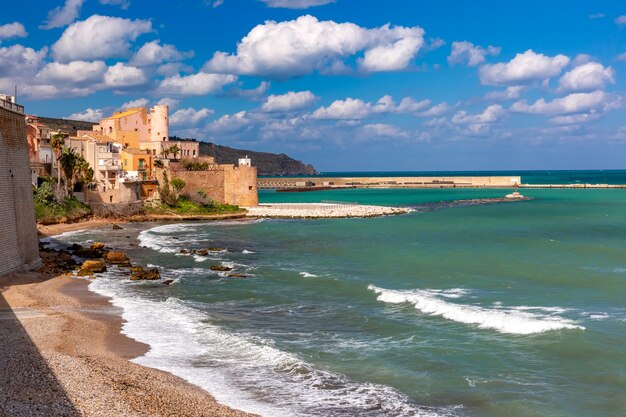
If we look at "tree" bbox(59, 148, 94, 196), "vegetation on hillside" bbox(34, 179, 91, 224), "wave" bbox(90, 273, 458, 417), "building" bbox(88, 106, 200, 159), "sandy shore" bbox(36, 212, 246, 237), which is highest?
"building" bbox(88, 106, 200, 159)

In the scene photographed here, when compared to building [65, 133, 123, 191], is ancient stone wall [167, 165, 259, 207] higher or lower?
lower

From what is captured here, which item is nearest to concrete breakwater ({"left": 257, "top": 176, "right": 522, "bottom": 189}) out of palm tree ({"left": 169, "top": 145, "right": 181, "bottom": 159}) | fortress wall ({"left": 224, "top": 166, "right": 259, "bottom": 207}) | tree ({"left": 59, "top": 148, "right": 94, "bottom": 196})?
palm tree ({"left": 169, "top": 145, "right": 181, "bottom": 159})

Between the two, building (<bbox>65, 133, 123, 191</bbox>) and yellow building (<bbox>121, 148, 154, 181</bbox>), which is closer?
building (<bbox>65, 133, 123, 191</bbox>)

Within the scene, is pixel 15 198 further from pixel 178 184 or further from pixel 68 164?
pixel 178 184

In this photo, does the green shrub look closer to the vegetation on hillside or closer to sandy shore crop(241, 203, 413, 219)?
sandy shore crop(241, 203, 413, 219)

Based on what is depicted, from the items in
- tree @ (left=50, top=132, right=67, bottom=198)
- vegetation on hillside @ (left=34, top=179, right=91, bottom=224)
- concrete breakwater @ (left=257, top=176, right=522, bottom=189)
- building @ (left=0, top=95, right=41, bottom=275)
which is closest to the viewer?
building @ (left=0, top=95, right=41, bottom=275)

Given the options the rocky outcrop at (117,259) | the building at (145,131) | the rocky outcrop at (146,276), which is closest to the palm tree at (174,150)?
the building at (145,131)

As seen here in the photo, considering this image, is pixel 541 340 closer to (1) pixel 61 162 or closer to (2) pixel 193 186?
(1) pixel 61 162

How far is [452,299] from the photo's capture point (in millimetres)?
22703

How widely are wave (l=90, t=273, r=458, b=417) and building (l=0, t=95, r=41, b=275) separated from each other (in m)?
8.15

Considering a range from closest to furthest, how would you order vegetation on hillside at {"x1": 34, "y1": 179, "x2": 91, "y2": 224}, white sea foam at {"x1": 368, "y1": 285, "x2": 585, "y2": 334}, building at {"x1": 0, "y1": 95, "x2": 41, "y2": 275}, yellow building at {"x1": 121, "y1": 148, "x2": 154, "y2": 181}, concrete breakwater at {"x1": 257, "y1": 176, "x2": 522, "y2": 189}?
1. white sea foam at {"x1": 368, "y1": 285, "x2": 585, "y2": 334}
2. building at {"x1": 0, "y1": 95, "x2": 41, "y2": 275}
3. vegetation on hillside at {"x1": 34, "y1": 179, "x2": 91, "y2": 224}
4. yellow building at {"x1": 121, "y1": 148, "x2": 154, "y2": 181}
5. concrete breakwater at {"x1": 257, "y1": 176, "x2": 522, "y2": 189}

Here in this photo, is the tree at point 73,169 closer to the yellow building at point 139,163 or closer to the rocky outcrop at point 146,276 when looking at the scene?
the yellow building at point 139,163

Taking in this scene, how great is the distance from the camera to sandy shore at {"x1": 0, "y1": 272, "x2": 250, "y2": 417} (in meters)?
11.2

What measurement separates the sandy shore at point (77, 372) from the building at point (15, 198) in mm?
4935
